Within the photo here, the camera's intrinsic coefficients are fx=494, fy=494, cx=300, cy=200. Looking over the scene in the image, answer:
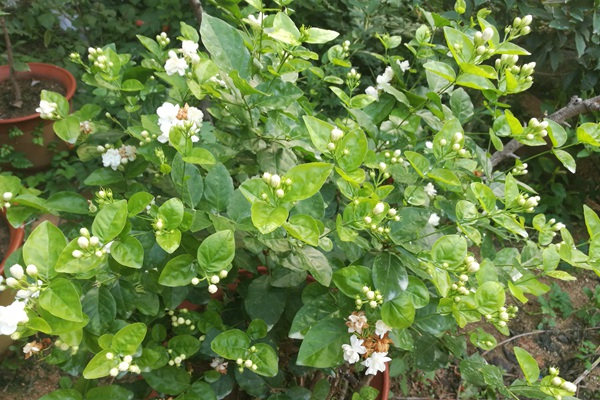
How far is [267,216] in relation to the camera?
0.88m

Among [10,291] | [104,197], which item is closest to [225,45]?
[104,197]

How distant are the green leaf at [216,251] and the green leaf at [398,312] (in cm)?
35

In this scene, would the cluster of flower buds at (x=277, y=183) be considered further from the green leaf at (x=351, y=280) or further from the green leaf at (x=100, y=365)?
the green leaf at (x=100, y=365)

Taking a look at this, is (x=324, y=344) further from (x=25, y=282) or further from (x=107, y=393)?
(x=25, y=282)

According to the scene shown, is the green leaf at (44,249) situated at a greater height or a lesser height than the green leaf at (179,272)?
greater

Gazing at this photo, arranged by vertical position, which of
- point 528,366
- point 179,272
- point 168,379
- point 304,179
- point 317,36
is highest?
point 317,36

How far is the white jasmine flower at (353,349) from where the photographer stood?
1068 mm

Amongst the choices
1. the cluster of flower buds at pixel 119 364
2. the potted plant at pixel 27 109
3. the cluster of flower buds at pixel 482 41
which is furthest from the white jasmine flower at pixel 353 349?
the potted plant at pixel 27 109

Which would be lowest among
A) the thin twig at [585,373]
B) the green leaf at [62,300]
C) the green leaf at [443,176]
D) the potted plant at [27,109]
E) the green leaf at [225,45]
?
the thin twig at [585,373]

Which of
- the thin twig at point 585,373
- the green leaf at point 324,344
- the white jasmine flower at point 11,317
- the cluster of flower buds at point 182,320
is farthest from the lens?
the thin twig at point 585,373

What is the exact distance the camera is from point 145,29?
2.98 metres

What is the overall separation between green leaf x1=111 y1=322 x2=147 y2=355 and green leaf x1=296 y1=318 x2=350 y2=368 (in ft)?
1.08

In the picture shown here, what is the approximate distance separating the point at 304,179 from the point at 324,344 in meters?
0.38

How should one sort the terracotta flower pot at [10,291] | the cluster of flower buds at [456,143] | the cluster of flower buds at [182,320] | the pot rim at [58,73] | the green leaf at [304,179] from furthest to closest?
the pot rim at [58,73], the terracotta flower pot at [10,291], the cluster of flower buds at [182,320], the cluster of flower buds at [456,143], the green leaf at [304,179]
